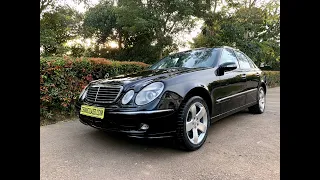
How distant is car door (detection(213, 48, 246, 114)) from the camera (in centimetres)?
325

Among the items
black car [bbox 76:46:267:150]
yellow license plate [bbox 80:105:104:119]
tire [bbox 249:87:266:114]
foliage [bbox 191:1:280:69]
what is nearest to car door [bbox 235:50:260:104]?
tire [bbox 249:87:266:114]

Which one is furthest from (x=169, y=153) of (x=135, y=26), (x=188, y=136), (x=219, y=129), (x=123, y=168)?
(x=135, y=26)

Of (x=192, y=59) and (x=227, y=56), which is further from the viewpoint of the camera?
(x=227, y=56)

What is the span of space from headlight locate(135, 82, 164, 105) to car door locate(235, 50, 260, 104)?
6.85ft

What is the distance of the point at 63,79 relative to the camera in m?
4.28

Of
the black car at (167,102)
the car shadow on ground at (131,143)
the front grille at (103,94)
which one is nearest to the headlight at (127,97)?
the black car at (167,102)

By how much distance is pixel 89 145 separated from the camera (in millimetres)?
2928

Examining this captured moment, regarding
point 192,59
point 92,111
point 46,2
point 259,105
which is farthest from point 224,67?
point 46,2

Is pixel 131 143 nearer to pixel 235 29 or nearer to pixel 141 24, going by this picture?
pixel 141 24

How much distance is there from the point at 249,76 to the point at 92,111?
300cm

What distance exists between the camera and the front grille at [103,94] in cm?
257

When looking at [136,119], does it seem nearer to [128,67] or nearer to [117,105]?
[117,105]

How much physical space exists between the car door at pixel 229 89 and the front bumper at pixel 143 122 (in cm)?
98
